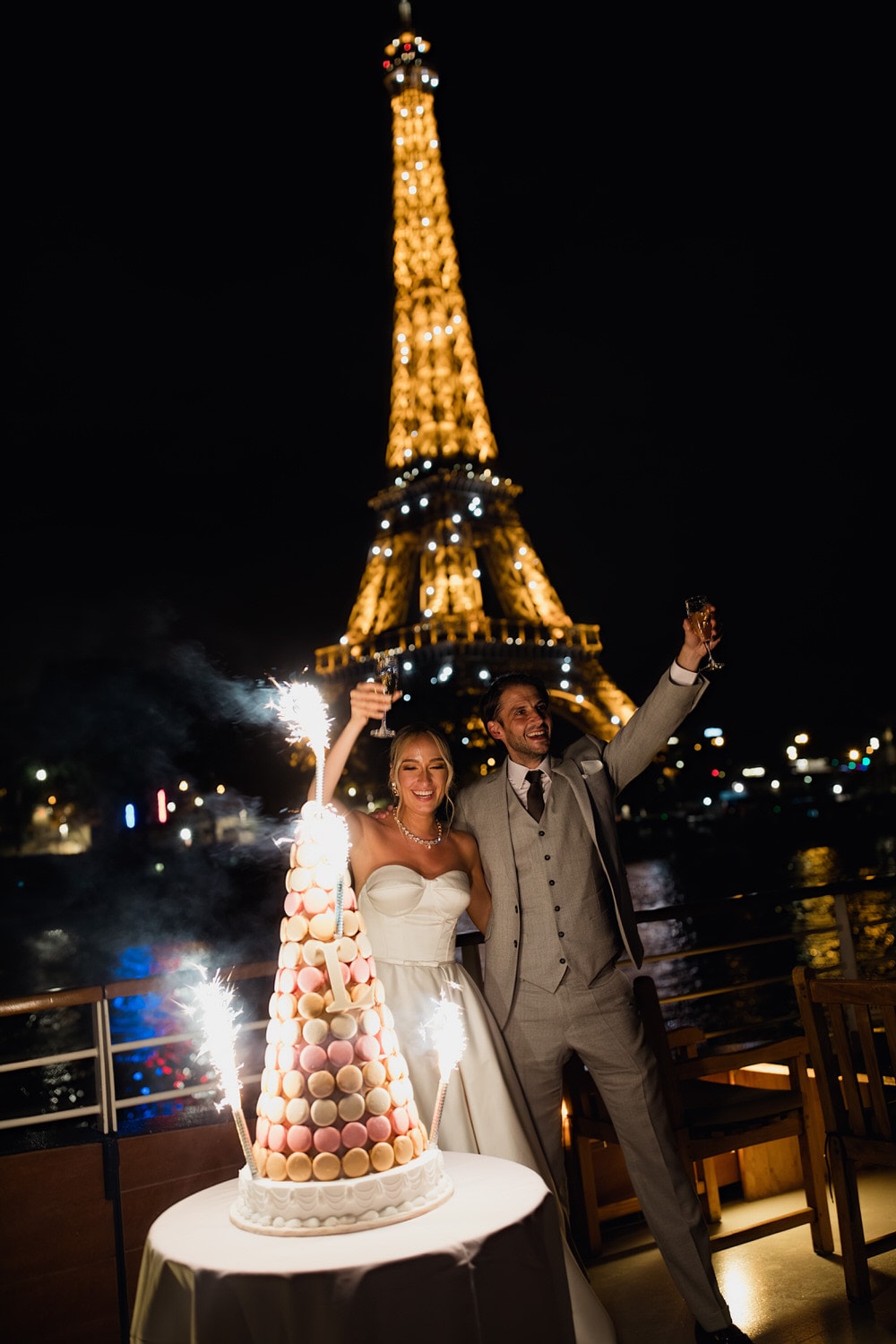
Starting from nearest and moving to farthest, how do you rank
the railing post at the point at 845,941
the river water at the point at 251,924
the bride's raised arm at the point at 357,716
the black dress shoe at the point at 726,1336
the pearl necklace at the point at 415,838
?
the bride's raised arm at the point at 357,716, the black dress shoe at the point at 726,1336, the pearl necklace at the point at 415,838, the railing post at the point at 845,941, the river water at the point at 251,924

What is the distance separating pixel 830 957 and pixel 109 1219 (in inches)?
649

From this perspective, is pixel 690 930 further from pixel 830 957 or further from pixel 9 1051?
pixel 9 1051

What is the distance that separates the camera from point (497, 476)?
A: 37375mm

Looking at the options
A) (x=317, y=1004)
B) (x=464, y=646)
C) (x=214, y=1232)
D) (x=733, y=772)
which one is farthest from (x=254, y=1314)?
(x=733, y=772)

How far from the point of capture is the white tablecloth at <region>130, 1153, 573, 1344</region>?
201 cm

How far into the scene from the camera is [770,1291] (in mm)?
3770

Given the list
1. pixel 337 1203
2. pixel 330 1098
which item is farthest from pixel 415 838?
pixel 337 1203

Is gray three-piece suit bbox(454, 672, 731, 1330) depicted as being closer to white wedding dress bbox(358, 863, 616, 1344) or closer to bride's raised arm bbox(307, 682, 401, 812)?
white wedding dress bbox(358, 863, 616, 1344)

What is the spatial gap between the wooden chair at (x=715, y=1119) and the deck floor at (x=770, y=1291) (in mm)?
89

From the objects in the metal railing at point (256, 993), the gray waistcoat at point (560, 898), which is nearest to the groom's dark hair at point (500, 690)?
the gray waistcoat at point (560, 898)

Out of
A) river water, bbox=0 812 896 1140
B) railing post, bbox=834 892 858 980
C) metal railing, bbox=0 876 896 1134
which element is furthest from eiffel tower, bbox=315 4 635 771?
railing post, bbox=834 892 858 980

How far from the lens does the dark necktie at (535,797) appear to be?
3.62 m

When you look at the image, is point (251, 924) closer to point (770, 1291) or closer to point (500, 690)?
point (770, 1291)

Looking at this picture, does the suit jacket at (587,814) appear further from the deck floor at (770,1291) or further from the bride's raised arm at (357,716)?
the deck floor at (770,1291)
